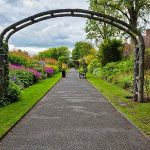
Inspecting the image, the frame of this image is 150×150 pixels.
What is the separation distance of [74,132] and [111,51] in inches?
1448

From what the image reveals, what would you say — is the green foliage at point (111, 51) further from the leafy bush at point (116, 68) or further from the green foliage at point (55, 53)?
the green foliage at point (55, 53)

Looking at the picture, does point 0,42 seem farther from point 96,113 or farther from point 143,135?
point 143,135

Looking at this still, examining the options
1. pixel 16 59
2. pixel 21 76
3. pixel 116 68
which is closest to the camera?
pixel 21 76

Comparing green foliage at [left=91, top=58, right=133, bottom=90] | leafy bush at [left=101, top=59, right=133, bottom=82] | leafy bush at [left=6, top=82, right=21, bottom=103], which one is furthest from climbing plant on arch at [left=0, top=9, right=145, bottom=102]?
leafy bush at [left=101, top=59, right=133, bottom=82]

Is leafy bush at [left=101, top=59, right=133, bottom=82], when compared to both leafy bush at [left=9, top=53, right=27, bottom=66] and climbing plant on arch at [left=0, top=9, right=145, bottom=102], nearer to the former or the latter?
leafy bush at [left=9, top=53, right=27, bottom=66]

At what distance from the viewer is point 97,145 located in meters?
8.48

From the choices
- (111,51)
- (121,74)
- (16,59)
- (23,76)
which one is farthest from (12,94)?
(111,51)

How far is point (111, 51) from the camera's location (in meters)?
46.1

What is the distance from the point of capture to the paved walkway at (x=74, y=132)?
8.45 metres

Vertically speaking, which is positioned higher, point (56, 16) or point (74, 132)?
point (56, 16)

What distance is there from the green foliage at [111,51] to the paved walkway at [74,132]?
105 ft

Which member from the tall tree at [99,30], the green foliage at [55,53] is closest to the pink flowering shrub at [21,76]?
the tall tree at [99,30]

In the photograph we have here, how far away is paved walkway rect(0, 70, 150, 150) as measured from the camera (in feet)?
27.7

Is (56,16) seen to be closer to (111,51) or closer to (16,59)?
(16,59)
